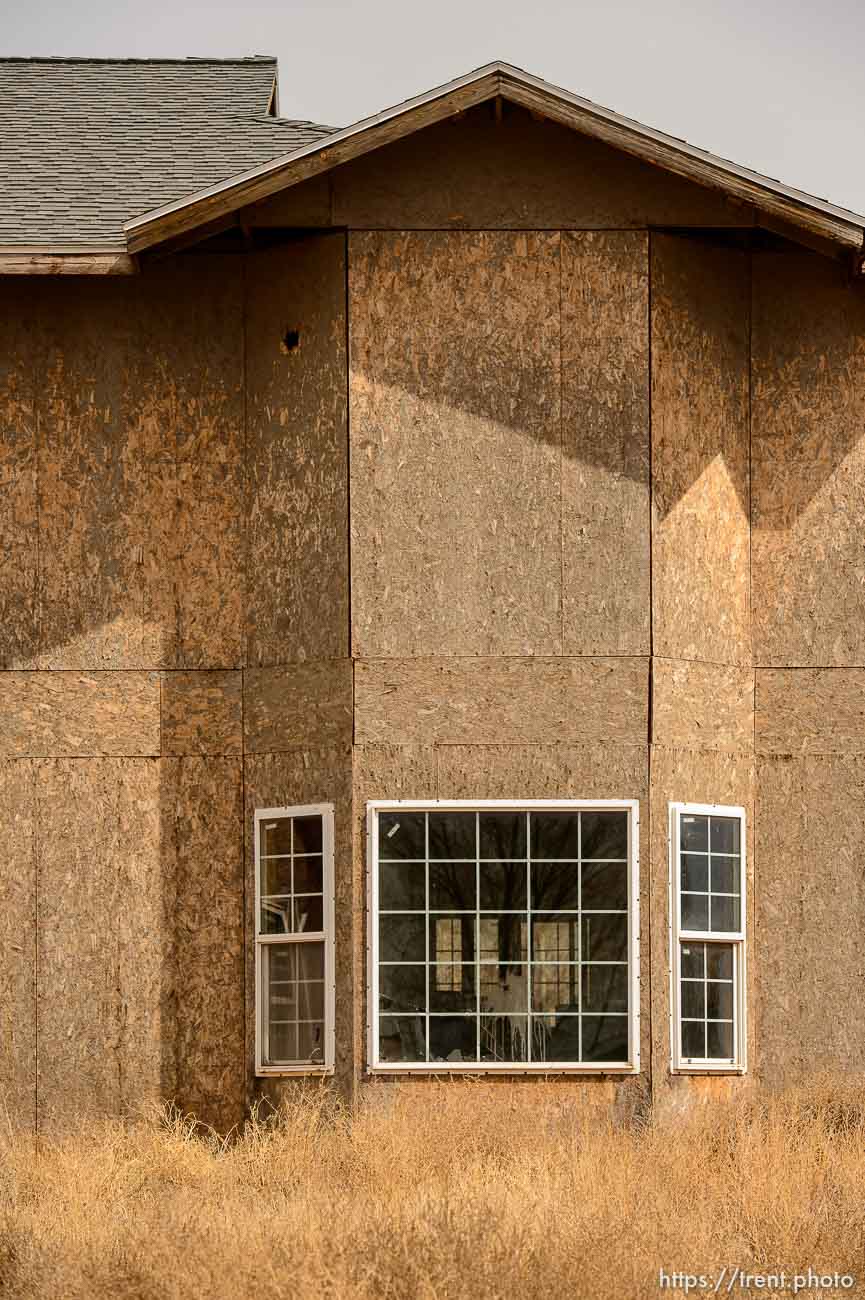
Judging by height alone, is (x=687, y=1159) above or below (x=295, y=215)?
below

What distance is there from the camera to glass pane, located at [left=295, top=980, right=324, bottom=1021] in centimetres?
1422

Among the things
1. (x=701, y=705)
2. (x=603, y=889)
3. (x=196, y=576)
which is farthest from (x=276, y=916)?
(x=701, y=705)

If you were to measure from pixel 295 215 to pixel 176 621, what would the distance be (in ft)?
10.9

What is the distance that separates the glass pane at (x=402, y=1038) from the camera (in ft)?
45.4

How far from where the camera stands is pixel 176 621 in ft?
49.6

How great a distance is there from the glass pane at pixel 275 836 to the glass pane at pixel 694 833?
3.03 m

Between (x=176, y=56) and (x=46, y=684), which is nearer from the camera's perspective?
(x=46, y=684)

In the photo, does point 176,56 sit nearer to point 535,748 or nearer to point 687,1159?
point 535,748

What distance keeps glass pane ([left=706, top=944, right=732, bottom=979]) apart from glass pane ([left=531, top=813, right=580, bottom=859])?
1.39 meters

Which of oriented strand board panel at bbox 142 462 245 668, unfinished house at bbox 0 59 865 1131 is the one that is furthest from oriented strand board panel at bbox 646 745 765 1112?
oriented strand board panel at bbox 142 462 245 668

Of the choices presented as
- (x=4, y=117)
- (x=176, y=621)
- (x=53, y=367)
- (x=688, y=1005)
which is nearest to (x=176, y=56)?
(x=4, y=117)

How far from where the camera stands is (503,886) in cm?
1391

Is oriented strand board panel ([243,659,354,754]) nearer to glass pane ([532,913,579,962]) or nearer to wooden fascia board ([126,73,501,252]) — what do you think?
glass pane ([532,913,579,962])

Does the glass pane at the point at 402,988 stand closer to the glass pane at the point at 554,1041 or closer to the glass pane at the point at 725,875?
the glass pane at the point at 554,1041
